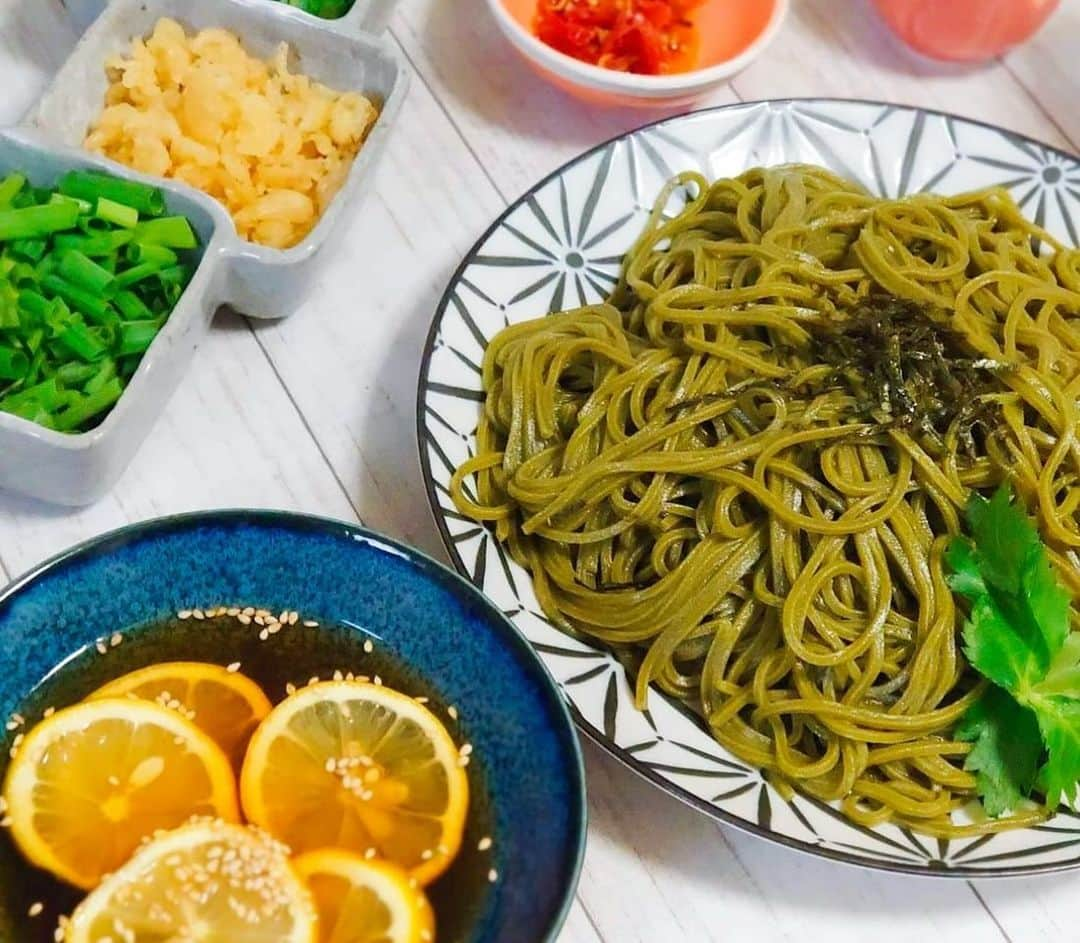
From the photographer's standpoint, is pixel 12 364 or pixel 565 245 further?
pixel 565 245

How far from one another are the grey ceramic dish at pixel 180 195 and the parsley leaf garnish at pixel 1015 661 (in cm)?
100

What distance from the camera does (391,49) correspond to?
1842mm

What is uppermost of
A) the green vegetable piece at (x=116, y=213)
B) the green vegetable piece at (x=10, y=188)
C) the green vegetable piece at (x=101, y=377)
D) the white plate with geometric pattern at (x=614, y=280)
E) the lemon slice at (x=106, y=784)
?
the white plate with geometric pattern at (x=614, y=280)

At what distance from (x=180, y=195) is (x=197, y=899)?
965 mm

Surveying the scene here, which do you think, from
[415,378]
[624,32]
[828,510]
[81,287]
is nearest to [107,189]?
[81,287]

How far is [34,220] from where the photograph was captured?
1595 mm

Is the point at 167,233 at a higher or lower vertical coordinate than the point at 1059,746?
lower

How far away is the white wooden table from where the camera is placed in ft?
4.95

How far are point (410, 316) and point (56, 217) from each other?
56cm

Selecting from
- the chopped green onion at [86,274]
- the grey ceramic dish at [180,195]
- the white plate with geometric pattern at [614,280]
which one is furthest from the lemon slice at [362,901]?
the chopped green onion at [86,274]

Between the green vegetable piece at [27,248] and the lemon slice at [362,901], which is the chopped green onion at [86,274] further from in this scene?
the lemon slice at [362,901]

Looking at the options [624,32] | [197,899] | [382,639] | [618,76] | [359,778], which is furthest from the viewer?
[624,32]

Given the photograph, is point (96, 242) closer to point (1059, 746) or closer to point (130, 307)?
point (130, 307)

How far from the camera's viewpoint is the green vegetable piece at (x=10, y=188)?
1615mm
